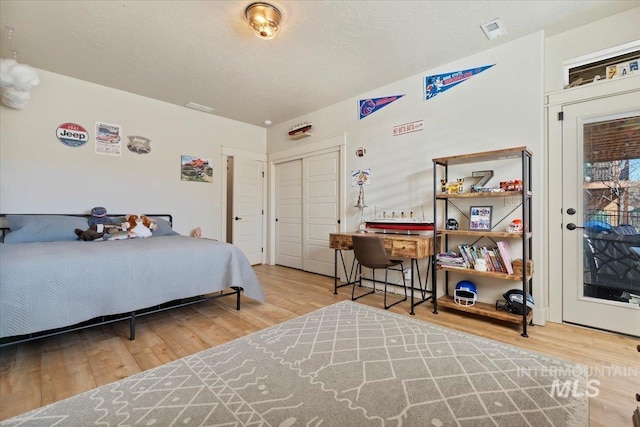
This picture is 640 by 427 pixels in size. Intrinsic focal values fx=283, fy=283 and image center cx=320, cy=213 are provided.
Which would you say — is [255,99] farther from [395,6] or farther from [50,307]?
[50,307]

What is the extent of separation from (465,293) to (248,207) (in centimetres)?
388

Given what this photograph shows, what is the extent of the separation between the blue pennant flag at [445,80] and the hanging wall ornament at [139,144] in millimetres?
3894

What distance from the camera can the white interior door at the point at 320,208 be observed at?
4473mm

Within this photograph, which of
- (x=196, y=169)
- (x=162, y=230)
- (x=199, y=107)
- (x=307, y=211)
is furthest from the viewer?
(x=307, y=211)

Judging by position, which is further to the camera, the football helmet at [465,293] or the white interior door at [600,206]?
the football helmet at [465,293]

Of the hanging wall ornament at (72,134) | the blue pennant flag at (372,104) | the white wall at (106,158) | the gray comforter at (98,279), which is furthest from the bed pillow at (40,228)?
the blue pennant flag at (372,104)

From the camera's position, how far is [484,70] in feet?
9.76

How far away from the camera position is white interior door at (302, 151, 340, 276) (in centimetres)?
447

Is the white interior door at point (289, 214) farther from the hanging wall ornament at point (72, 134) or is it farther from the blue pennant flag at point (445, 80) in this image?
the hanging wall ornament at point (72, 134)

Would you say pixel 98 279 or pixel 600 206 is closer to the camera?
pixel 98 279

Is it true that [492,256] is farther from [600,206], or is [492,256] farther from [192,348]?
[192,348]

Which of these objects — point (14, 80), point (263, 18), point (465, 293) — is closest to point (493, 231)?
point (465, 293)

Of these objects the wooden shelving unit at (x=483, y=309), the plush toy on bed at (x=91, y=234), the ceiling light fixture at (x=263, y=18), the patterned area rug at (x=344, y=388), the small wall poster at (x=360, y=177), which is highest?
the ceiling light fixture at (x=263, y=18)

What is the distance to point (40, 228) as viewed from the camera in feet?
9.66
